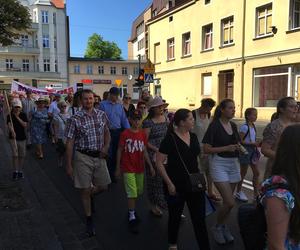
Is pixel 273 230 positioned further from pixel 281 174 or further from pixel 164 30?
pixel 164 30

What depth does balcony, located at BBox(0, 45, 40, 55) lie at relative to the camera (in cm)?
6075

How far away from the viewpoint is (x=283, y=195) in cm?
188

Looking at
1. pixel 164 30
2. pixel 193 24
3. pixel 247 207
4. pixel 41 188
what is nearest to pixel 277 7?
pixel 193 24

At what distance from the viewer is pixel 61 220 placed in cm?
536

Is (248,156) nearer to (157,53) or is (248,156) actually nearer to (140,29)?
(157,53)

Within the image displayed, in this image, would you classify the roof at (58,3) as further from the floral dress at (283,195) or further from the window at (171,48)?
the floral dress at (283,195)

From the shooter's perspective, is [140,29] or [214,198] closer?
[214,198]

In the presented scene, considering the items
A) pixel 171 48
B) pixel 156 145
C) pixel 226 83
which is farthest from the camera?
pixel 171 48

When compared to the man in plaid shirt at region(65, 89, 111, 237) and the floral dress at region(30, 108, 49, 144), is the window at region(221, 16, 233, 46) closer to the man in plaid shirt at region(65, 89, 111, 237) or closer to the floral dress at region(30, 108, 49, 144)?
the floral dress at region(30, 108, 49, 144)

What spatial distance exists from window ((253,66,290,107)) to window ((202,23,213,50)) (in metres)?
6.09

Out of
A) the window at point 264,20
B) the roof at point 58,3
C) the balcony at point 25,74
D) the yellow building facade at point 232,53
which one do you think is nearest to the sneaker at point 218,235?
the yellow building facade at point 232,53

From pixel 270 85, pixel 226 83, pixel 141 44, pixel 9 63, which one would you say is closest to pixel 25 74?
pixel 9 63

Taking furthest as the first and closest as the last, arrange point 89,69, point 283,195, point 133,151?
point 89,69 → point 133,151 → point 283,195

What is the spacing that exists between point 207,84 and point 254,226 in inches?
1095
